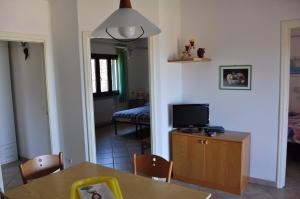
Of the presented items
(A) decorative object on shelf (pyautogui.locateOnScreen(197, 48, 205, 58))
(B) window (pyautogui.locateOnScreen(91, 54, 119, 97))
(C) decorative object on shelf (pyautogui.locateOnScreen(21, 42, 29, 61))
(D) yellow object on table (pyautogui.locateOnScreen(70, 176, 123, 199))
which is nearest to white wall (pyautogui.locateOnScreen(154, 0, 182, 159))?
(A) decorative object on shelf (pyautogui.locateOnScreen(197, 48, 205, 58))

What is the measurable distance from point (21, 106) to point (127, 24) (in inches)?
149

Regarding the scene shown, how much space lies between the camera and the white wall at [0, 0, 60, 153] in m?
3.18

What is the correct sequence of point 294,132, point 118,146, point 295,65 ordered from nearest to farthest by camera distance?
point 294,132 < point 118,146 < point 295,65

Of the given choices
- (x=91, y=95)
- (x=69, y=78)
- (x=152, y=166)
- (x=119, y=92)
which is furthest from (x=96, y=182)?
(x=119, y=92)

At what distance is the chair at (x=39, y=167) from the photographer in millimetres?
2094

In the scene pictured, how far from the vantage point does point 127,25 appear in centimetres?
144

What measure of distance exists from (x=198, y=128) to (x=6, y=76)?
3.22m

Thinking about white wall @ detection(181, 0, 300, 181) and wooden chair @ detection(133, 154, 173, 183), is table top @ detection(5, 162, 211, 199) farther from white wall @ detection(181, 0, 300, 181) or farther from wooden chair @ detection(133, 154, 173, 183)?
white wall @ detection(181, 0, 300, 181)

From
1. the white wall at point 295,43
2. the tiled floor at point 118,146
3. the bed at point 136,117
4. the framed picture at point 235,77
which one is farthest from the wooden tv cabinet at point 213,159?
the white wall at point 295,43

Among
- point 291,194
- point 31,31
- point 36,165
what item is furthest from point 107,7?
point 291,194

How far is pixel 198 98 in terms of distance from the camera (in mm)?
4008

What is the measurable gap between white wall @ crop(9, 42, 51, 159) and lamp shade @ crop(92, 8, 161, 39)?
2.62 metres

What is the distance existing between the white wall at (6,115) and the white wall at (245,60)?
2.92 metres

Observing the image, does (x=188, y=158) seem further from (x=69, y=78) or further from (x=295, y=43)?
(x=295, y=43)
